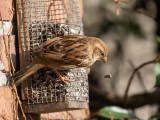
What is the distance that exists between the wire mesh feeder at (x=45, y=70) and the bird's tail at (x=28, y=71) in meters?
0.16

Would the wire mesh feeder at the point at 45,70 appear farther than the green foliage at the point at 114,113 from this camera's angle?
No

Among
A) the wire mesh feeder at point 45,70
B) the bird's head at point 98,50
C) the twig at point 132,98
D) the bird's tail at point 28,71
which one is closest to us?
the bird's tail at point 28,71

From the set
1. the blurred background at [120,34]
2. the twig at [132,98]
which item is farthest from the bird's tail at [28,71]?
the blurred background at [120,34]

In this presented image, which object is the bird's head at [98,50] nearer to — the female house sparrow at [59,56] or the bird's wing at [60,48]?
the female house sparrow at [59,56]

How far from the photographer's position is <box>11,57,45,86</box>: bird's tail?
3.43 m

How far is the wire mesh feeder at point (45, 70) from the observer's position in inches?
141

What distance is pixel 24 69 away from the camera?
3453 millimetres

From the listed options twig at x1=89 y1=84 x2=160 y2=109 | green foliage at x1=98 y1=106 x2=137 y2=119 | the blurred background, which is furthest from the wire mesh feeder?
the blurred background

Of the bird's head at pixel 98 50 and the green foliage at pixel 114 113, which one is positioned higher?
the bird's head at pixel 98 50

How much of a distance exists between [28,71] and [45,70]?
0.26 meters

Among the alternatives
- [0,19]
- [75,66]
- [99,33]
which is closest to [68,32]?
[75,66]

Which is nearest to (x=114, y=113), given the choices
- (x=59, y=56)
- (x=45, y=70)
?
(x=45, y=70)

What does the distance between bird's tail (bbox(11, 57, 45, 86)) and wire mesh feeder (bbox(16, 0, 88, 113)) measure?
6.4 inches

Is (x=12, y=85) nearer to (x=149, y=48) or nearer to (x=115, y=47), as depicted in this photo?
(x=115, y=47)
